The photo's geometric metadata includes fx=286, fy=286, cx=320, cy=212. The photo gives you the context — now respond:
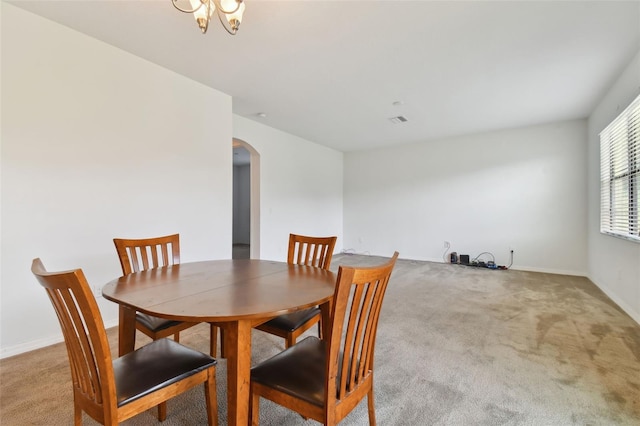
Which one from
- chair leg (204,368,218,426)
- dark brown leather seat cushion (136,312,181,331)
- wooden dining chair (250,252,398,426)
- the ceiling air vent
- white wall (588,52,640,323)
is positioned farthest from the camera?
the ceiling air vent

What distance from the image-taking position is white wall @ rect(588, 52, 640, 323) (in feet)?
9.29

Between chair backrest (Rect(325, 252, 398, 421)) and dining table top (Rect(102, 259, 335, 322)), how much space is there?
0.63 feet

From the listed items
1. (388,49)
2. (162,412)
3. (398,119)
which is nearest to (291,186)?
(398,119)

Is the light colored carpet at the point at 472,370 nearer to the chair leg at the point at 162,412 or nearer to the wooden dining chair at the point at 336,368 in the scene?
the chair leg at the point at 162,412

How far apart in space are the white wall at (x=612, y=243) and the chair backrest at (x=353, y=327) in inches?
127

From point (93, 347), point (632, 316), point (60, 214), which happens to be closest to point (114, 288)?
point (93, 347)

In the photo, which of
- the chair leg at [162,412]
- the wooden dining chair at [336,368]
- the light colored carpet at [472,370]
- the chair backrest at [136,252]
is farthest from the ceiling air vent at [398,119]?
the chair leg at [162,412]

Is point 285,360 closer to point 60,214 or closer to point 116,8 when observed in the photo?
point 60,214

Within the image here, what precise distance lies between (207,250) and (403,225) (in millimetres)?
4411

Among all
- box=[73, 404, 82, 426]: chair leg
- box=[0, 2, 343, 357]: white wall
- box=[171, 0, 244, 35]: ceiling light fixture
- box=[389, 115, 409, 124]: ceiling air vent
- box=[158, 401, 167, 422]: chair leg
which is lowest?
box=[158, 401, 167, 422]: chair leg

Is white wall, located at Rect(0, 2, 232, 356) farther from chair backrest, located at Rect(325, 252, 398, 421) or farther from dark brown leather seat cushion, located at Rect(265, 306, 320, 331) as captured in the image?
chair backrest, located at Rect(325, 252, 398, 421)

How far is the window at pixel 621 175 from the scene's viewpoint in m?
2.89

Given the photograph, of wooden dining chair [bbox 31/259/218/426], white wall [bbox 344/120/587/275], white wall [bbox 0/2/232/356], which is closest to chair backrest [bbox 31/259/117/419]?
wooden dining chair [bbox 31/259/218/426]

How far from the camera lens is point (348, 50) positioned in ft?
8.75
